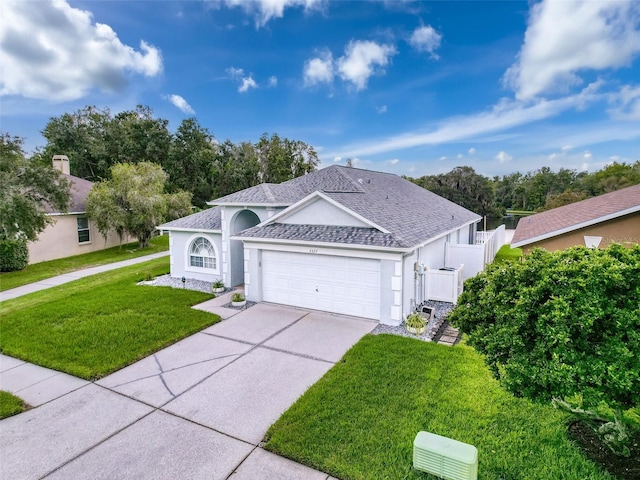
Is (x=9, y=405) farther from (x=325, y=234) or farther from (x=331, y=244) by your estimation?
(x=325, y=234)

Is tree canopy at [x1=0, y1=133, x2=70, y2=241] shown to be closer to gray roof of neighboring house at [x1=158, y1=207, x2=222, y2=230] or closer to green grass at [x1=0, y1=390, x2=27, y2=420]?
gray roof of neighboring house at [x1=158, y1=207, x2=222, y2=230]

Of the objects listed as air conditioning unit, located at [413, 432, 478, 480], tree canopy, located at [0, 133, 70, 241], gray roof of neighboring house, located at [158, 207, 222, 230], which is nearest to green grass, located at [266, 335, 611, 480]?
air conditioning unit, located at [413, 432, 478, 480]

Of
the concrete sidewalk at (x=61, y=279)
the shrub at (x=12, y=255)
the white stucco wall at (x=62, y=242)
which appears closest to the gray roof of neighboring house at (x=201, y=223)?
the concrete sidewalk at (x=61, y=279)

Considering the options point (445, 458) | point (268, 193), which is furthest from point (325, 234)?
point (445, 458)

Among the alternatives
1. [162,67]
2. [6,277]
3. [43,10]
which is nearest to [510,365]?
[43,10]

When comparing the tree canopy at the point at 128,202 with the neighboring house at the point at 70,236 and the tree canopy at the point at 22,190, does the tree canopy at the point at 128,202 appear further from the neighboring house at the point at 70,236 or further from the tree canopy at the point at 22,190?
the tree canopy at the point at 22,190

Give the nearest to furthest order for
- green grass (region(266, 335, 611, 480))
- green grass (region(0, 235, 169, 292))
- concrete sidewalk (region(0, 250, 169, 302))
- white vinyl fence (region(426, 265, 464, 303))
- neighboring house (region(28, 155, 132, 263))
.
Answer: green grass (region(266, 335, 611, 480)), white vinyl fence (region(426, 265, 464, 303)), concrete sidewalk (region(0, 250, 169, 302)), green grass (region(0, 235, 169, 292)), neighboring house (region(28, 155, 132, 263))

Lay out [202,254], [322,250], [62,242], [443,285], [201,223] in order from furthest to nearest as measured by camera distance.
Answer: [62,242]
[202,254]
[201,223]
[443,285]
[322,250]
